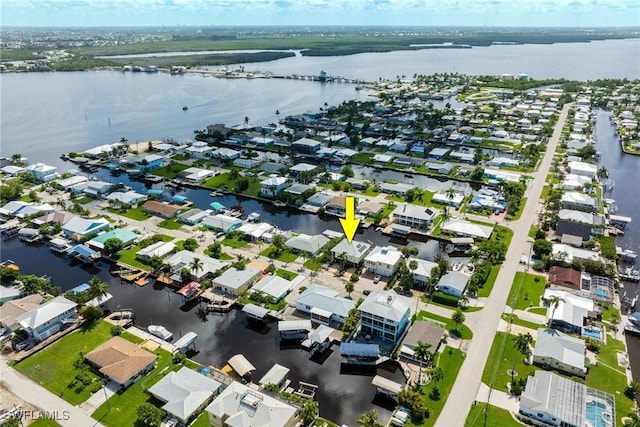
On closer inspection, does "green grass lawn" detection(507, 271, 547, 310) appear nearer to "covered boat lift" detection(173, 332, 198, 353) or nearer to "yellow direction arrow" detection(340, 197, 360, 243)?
"yellow direction arrow" detection(340, 197, 360, 243)

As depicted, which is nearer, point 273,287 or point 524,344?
point 524,344

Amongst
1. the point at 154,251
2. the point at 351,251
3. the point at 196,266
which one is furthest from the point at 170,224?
the point at 351,251

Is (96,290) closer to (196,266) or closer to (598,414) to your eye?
(196,266)

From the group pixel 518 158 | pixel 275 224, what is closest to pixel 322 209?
pixel 275 224

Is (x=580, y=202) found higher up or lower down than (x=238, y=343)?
higher up

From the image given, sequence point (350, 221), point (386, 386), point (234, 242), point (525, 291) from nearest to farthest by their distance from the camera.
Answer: point (386, 386), point (525, 291), point (234, 242), point (350, 221)

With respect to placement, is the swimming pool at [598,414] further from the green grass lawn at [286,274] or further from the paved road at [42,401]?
the paved road at [42,401]

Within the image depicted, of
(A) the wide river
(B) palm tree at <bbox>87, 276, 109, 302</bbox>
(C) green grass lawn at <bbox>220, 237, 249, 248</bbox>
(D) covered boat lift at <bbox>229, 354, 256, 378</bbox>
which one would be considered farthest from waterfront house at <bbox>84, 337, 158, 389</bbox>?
(C) green grass lawn at <bbox>220, 237, 249, 248</bbox>
